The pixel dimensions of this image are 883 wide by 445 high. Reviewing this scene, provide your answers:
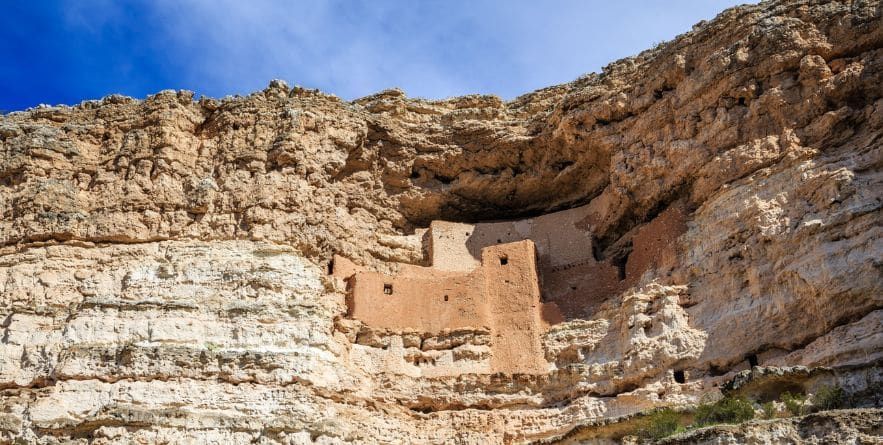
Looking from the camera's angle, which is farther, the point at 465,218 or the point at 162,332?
the point at 465,218

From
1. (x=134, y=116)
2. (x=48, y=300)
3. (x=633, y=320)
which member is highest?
(x=134, y=116)

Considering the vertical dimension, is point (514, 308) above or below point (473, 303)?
below

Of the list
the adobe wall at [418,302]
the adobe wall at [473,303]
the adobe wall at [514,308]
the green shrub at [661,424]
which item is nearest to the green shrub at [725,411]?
the green shrub at [661,424]

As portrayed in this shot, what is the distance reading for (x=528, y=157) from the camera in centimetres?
2361

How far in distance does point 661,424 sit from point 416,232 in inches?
356

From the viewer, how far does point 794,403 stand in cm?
1455

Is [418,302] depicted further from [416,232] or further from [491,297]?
[416,232]

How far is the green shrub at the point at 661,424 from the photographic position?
1555cm

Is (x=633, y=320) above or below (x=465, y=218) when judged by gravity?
below

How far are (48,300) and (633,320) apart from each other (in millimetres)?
10795

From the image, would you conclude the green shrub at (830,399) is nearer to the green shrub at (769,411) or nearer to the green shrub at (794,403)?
the green shrub at (794,403)

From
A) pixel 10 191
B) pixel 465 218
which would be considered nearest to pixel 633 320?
pixel 465 218

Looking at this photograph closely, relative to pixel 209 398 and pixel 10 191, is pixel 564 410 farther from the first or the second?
pixel 10 191

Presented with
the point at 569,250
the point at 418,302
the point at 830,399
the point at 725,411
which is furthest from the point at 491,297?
the point at 830,399
